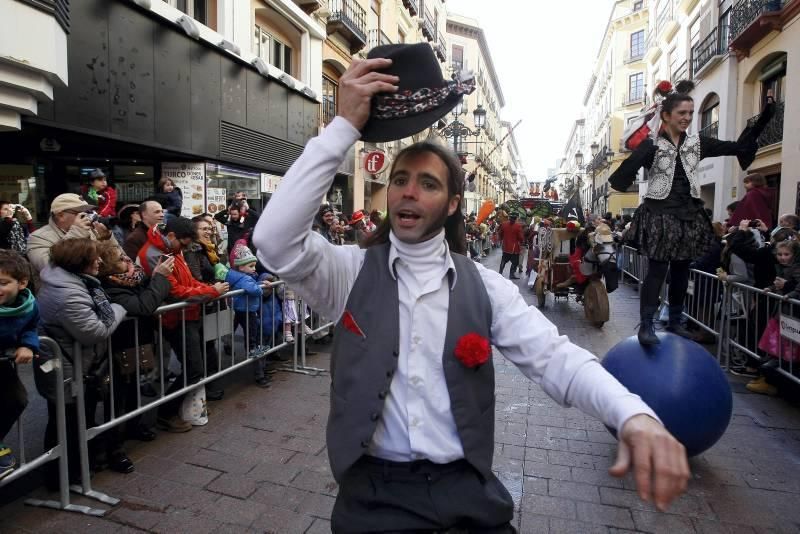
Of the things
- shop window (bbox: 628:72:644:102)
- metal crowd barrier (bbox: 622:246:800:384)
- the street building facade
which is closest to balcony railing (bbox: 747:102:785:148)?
metal crowd barrier (bbox: 622:246:800:384)

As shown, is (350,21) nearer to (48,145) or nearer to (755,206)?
(48,145)

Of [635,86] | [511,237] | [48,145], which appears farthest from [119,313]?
[635,86]

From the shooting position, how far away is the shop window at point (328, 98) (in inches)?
757

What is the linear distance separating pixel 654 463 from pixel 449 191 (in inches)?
40.7

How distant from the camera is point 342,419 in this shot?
168cm

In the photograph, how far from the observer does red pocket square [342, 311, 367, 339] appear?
5.58 ft

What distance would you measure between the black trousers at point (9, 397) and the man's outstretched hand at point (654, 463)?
130 inches

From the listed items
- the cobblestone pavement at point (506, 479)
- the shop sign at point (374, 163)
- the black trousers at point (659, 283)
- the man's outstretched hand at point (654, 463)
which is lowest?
the cobblestone pavement at point (506, 479)

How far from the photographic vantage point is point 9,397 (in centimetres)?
315

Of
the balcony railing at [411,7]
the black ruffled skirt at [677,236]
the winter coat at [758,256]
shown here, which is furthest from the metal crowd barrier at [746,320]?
the balcony railing at [411,7]

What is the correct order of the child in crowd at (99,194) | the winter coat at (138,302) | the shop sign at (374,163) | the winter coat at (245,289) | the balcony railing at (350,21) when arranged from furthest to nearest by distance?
the balcony railing at (350,21) → the shop sign at (374,163) → the child in crowd at (99,194) → the winter coat at (245,289) → the winter coat at (138,302)

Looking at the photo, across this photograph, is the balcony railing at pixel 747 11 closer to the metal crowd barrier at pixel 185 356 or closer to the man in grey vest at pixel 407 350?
the metal crowd barrier at pixel 185 356

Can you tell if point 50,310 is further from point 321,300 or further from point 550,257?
point 550,257

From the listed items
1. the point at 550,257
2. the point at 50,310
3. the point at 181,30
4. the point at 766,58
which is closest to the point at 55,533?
the point at 50,310
